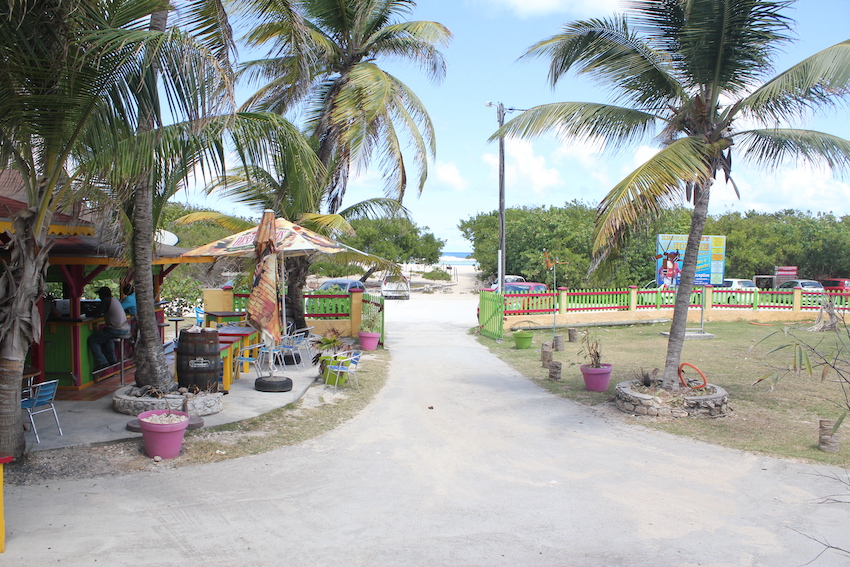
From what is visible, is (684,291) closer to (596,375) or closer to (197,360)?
(596,375)

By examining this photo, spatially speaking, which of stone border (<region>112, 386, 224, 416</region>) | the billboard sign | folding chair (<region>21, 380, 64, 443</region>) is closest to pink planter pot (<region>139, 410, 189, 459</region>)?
stone border (<region>112, 386, 224, 416</region>)

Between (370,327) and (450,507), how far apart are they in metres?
10.3

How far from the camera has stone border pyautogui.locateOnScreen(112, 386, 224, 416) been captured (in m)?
7.32

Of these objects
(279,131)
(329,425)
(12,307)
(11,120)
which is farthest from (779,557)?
(11,120)

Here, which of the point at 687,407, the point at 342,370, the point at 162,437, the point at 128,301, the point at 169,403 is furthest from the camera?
the point at 128,301

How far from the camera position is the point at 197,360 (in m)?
8.00

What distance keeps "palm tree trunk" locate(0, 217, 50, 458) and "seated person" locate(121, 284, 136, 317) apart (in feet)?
16.4

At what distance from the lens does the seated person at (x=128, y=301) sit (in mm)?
10758

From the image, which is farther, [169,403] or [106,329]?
[106,329]

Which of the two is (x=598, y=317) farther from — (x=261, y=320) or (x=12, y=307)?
(x=12, y=307)

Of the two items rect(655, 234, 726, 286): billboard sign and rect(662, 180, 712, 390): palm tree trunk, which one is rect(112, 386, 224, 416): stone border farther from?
rect(655, 234, 726, 286): billboard sign

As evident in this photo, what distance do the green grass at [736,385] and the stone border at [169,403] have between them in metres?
5.77

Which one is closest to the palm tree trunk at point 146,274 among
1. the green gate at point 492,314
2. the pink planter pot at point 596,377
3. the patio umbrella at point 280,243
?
the patio umbrella at point 280,243

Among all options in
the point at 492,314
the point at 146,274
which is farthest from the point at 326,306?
the point at 146,274
